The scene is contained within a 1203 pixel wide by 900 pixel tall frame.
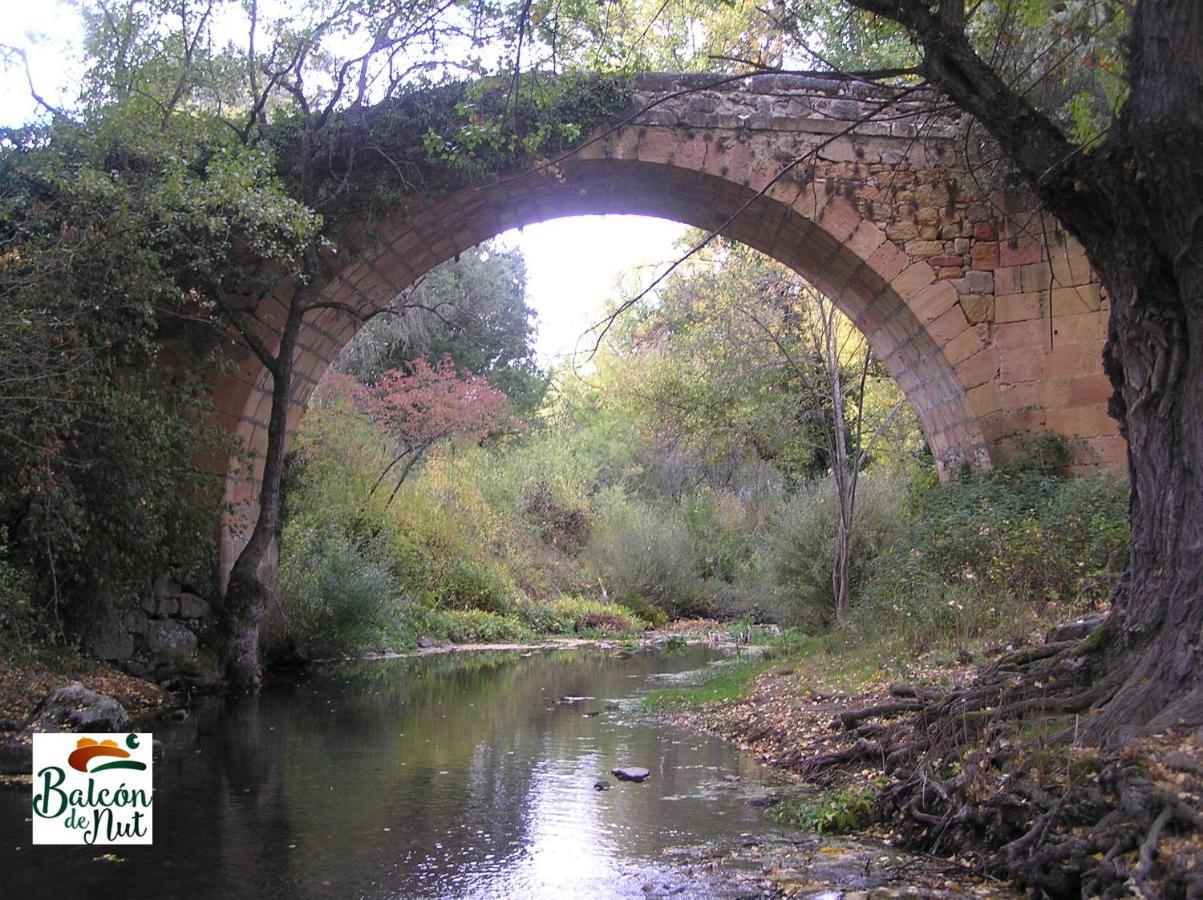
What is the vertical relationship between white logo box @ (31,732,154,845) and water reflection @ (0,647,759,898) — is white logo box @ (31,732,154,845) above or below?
above

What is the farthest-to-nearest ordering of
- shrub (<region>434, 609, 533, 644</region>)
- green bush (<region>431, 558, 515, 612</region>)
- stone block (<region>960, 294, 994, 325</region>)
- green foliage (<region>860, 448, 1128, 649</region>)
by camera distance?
green bush (<region>431, 558, 515, 612</region>), shrub (<region>434, 609, 533, 644</region>), stone block (<region>960, 294, 994, 325</region>), green foliage (<region>860, 448, 1128, 649</region>)

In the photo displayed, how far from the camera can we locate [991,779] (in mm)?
4270

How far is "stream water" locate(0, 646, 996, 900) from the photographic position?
4.15 meters

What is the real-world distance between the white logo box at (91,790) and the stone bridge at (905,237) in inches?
206

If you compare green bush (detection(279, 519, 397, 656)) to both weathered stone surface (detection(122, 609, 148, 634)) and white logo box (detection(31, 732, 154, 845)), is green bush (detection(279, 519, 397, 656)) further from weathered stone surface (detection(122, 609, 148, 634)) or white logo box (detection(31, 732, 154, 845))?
white logo box (detection(31, 732, 154, 845))

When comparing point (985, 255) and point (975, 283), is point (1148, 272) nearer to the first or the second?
point (975, 283)

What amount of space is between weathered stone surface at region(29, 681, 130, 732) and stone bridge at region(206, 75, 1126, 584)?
4065mm

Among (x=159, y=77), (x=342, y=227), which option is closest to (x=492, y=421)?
(x=342, y=227)

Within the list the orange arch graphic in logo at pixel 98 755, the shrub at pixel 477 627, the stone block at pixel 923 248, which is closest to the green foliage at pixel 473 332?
the shrub at pixel 477 627

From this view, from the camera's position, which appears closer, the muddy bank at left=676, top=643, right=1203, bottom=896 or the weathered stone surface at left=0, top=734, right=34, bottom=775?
the muddy bank at left=676, top=643, right=1203, bottom=896

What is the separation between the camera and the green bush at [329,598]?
1202 centimetres

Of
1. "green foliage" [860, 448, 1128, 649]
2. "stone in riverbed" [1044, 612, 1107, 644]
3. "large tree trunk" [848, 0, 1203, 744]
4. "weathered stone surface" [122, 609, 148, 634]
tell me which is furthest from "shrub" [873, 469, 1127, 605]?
"weathered stone surface" [122, 609, 148, 634]

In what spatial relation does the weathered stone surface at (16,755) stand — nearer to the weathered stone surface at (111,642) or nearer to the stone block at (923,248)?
the weathered stone surface at (111,642)

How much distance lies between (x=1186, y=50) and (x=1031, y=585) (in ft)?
15.9
